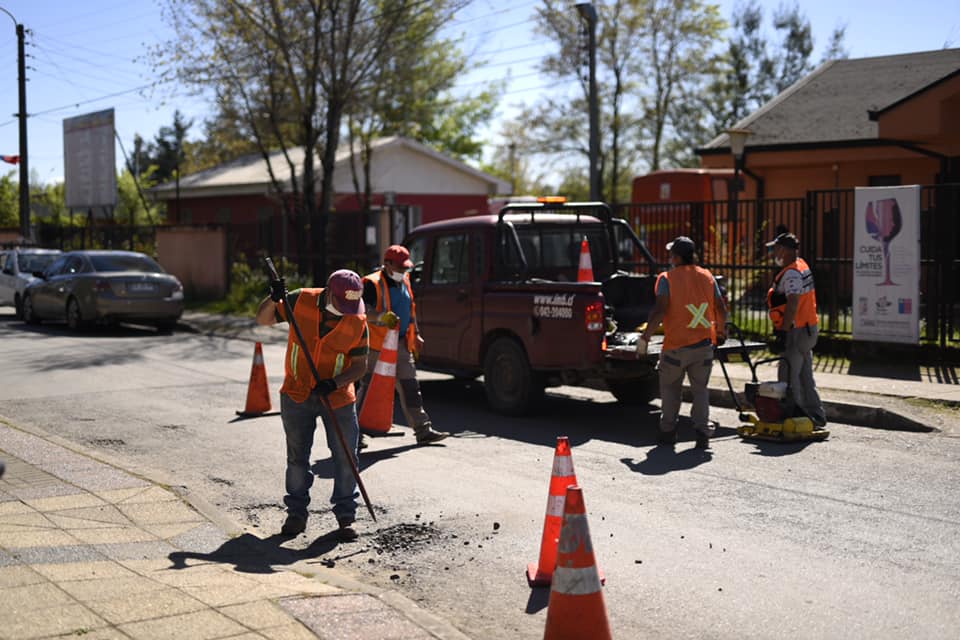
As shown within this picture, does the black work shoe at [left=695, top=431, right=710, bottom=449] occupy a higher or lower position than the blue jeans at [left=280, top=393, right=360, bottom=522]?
lower

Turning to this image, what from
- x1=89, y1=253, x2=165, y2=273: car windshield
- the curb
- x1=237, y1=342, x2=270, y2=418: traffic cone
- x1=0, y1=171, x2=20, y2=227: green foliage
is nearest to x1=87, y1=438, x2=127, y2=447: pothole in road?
x1=237, y1=342, x2=270, y2=418: traffic cone

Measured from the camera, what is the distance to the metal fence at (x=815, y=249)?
13836 millimetres

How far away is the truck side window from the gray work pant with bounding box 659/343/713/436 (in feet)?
9.09

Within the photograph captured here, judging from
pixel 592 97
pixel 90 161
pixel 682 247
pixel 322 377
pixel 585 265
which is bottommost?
pixel 322 377

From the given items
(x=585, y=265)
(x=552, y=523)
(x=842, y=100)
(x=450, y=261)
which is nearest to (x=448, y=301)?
(x=450, y=261)

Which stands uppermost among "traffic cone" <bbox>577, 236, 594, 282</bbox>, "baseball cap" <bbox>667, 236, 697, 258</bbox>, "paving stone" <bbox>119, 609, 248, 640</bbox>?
"baseball cap" <bbox>667, 236, 697, 258</bbox>

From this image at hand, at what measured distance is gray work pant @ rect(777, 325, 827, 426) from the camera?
32.6 feet

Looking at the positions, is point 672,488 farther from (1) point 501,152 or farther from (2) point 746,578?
(1) point 501,152

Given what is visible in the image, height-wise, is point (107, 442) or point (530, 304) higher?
point (530, 304)

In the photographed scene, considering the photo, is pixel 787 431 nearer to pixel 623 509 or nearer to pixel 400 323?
pixel 623 509

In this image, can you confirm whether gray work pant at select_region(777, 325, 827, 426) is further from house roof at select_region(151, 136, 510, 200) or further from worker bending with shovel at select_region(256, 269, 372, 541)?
house roof at select_region(151, 136, 510, 200)

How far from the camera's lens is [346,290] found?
646 cm

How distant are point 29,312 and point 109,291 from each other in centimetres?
356

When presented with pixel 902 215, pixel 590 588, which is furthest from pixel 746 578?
pixel 902 215
